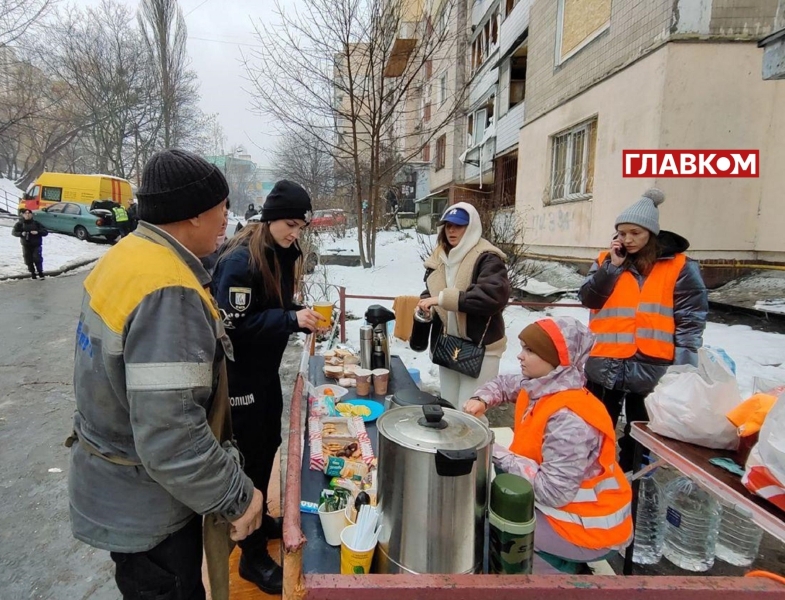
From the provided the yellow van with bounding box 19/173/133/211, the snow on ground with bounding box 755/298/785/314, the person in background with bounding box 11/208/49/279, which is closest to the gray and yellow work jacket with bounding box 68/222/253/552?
the snow on ground with bounding box 755/298/785/314

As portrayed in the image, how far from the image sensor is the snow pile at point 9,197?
28750mm

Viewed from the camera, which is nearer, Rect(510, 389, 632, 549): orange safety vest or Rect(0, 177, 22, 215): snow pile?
Rect(510, 389, 632, 549): orange safety vest

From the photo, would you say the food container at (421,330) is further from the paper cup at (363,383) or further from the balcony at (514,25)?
the balcony at (514,25)

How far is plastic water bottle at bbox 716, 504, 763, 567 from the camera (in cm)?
267

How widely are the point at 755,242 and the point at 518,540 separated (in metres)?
7.93

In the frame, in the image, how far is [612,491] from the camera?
67.4 inches

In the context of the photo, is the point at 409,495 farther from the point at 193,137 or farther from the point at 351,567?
the point at 193,137

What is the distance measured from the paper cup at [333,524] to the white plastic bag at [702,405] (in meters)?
1.50

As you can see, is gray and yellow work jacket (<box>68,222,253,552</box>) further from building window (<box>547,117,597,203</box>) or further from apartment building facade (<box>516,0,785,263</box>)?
building window (<box>547,117,597,203</box>)

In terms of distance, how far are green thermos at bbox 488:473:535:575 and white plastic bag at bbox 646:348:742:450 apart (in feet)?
3.60

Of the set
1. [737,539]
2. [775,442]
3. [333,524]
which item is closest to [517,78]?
[737,539]

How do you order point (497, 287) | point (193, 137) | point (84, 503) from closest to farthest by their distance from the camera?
point (84, 503)
point (497, 287)
point (193, 137)

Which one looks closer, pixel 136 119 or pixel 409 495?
pixel 409 495

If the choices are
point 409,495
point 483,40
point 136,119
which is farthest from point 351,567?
point 136,119
